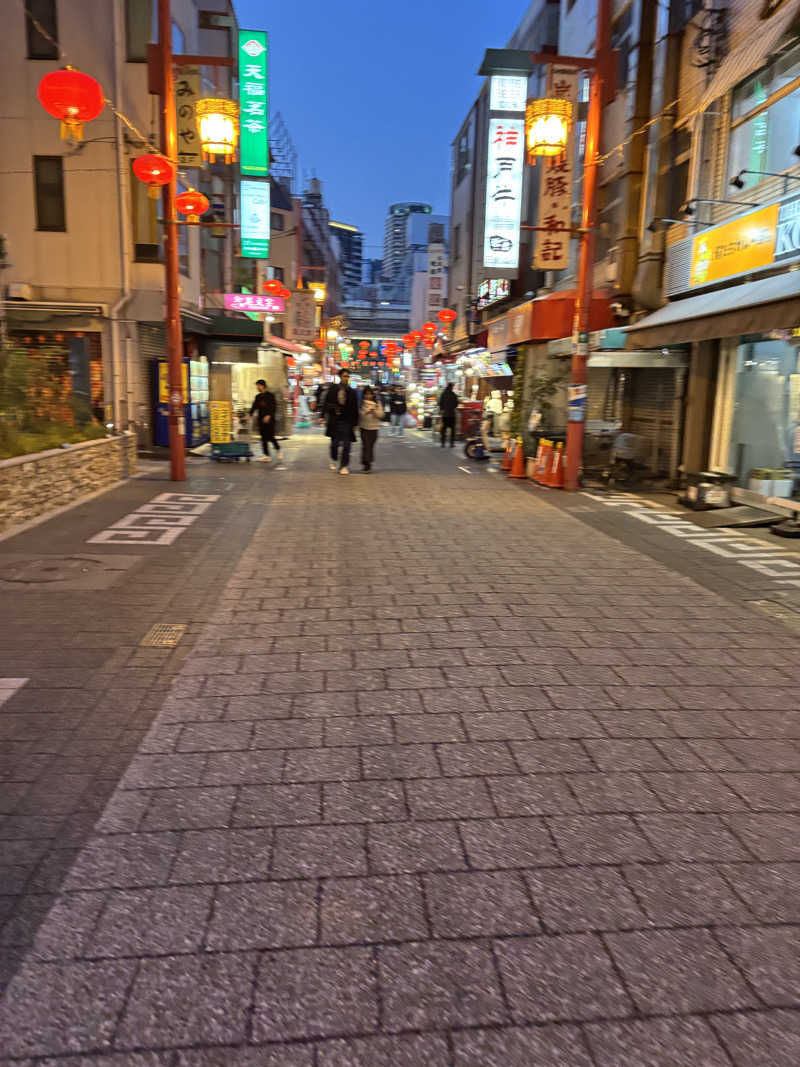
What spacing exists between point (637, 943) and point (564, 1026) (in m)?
0.49

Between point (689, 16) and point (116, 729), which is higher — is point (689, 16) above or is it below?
above

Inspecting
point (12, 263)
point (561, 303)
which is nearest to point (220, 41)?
point (12, 263)

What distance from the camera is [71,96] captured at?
8.90m

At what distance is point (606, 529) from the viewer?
11031 mm

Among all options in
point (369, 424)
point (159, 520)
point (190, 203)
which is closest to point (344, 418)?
point (369, 424)

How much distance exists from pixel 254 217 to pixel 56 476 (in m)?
20.1

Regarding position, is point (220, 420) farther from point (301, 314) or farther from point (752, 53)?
point (752, 53)

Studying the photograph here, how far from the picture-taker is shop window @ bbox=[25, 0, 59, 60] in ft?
59.2

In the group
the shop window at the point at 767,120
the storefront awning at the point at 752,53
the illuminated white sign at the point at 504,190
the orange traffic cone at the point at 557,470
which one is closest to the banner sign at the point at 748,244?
the shop window at the point at 767,120

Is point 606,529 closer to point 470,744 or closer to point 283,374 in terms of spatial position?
point 470,744

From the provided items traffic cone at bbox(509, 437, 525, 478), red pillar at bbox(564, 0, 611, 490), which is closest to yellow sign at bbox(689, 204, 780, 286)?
red pillar at bbox(564, 0, 611, 490)

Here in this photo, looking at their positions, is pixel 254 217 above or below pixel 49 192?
above

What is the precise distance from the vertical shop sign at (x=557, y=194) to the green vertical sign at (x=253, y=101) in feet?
39.1

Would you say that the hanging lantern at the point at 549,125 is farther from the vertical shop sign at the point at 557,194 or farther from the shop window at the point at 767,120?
the shop window at the point at 767,120
